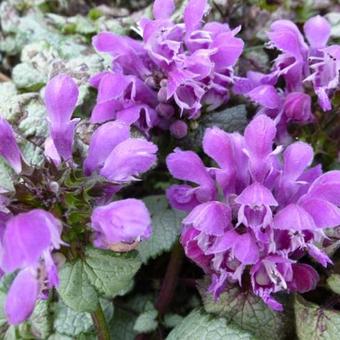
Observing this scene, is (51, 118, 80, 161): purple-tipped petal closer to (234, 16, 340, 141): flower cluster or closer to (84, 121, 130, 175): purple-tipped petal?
(84, 121, 130, 175): purple-tipped petal

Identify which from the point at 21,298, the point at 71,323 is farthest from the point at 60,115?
the point at 71,323

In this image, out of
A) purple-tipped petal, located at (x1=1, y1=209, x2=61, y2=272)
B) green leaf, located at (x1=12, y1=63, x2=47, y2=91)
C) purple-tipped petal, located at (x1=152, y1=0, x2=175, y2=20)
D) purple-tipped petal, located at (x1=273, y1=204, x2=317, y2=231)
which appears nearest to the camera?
purple-tipped petal, located at (x1=1, y1=209, x2=61, y2=272)

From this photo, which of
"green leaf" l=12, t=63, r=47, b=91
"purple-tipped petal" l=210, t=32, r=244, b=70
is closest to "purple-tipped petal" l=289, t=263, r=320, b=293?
"purple-tipped petal" l=210, t=32, r=244, b=70

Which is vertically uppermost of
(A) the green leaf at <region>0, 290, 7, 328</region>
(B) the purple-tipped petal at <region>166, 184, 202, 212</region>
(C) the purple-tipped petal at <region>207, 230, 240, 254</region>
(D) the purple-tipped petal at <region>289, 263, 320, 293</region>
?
(C) the purple-tipped petal at <region>207, 230, 240, 254</region>

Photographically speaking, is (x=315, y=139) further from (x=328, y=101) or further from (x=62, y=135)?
(x=62, y=135)

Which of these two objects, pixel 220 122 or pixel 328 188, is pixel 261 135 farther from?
pixel 220 122

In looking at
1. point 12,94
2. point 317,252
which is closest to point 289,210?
point 317,252
